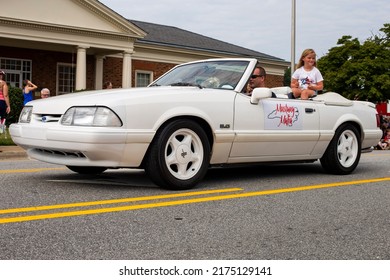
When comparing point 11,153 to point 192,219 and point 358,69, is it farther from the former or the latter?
point 358,69

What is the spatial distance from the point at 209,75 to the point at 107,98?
60.6 inches

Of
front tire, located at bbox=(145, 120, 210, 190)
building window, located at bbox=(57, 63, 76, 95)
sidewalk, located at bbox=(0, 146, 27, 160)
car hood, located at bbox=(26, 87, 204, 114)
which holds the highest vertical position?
building window, located at bbox=(57, 63, 76, 95)

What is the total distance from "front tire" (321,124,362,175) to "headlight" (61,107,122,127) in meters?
3.20

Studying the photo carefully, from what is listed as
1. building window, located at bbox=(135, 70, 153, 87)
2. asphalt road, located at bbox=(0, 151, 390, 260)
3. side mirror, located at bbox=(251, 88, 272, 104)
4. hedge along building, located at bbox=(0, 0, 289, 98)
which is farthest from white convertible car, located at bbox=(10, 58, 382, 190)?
building window, located at bbox=(135, 70, 153, 87)

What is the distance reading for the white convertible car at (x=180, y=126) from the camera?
480cm

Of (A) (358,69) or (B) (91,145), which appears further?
(A) (358,69)

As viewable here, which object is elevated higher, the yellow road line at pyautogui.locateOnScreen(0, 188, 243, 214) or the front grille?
the front grille

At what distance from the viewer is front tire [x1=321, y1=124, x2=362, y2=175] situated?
681 centimetres

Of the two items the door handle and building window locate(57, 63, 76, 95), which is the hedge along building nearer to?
building window locate(57, 63, 76, 95)

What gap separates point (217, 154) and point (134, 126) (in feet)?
3.53

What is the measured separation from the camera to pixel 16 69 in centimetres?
2706

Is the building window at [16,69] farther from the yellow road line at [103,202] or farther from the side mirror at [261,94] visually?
the yellow road line at [103,202]

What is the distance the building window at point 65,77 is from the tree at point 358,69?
72.8 ft

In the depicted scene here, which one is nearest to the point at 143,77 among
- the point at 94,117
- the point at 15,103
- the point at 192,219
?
the point at 15,103
